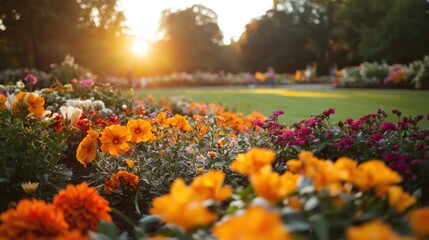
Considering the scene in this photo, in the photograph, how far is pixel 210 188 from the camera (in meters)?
1.32

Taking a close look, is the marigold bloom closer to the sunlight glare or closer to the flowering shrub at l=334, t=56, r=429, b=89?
the flowering shrub at l=334, t=56, r=429, b=89

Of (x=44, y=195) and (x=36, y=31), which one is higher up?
(x=36, y=31)

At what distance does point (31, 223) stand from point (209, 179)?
28.0 inches

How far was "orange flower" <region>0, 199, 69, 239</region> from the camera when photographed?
1494 millimetres

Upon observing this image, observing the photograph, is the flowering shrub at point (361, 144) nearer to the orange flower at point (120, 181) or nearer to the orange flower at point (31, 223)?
the orange flower at point (120, 181)

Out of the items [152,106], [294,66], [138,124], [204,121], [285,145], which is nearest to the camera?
[138,124]

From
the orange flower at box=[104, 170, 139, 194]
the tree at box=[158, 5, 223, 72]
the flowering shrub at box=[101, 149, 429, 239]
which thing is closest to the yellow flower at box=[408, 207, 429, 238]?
the flowering shrub at box=[101, 149, 429, 239]

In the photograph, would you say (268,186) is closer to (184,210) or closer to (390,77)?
(184,210)

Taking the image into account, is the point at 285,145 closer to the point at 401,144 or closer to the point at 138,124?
the point at 401,144

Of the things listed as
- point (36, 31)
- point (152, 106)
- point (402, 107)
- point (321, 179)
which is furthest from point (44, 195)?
point (36, 31)

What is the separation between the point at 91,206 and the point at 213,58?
4599 centimetres

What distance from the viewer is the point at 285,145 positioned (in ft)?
11.0

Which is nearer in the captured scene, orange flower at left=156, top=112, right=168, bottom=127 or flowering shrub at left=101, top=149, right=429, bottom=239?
flowering shrub at left=101, top=149, right=429, bottom=239

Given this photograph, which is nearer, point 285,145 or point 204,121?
point 285,145
